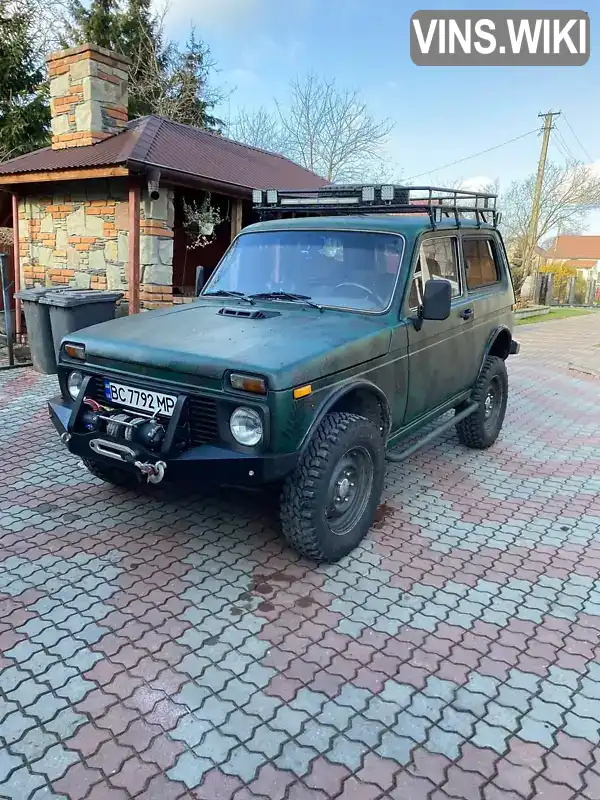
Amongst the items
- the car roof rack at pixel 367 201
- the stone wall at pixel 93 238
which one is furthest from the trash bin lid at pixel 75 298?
the car roof rack at pixel 367 201

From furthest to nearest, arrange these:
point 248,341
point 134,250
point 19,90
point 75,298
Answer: point 19,90
point 134,250
point 75,298
point 248,341

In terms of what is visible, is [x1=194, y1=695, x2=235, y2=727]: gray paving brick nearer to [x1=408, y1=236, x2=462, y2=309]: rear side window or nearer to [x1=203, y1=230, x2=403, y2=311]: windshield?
[x1=203, y1=230, x2=403, y2=311]: windshield

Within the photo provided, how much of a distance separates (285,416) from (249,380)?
0.26 metres

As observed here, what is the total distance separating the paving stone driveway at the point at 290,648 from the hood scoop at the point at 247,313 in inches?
54.4

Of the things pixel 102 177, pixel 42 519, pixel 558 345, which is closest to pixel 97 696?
pixel 42 519

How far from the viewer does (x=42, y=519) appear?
13.4ft

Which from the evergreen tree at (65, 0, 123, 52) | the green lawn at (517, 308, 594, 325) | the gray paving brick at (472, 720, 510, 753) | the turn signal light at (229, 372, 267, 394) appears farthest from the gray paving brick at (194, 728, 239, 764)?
the evergreen tree at (65, 0, 123, 52)

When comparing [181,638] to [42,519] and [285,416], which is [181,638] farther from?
[42,519]

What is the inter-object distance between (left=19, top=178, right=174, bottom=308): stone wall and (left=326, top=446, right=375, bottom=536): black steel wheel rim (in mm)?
6050

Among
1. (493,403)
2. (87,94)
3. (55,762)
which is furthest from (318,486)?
(87,94)

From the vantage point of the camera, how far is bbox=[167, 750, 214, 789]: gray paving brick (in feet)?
7.02

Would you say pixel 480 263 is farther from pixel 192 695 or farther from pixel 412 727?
pixel 192 695

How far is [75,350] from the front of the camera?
12.3 feet

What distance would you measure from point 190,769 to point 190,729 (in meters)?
0.19
